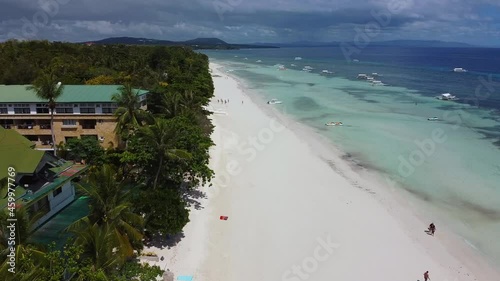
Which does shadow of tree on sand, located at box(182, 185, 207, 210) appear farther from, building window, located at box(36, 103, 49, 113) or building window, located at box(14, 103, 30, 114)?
building window, located at box(14, 103, 30, 114)

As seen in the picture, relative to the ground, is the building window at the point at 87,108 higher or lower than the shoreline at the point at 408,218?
higher

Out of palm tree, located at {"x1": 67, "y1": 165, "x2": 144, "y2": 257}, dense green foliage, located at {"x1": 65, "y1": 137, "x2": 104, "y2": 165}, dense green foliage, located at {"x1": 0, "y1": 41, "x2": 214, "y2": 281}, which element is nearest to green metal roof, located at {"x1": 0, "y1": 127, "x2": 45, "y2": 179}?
dense green foliage, located at {"x1": 0, "y1": 41, "x2": 214, "y2": 281}

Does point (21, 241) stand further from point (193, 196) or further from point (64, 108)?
point (64, 108)

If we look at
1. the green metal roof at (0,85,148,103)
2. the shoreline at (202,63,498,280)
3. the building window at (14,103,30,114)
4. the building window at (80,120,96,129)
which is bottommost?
the shoreline at (202,63,498,280)

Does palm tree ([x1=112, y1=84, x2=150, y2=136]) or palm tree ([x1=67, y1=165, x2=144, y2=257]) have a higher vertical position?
palm tree ([x1=112, y1=84, x2=150, y2=136])

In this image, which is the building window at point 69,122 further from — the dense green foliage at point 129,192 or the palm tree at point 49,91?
the dense green foliage at point 129,192

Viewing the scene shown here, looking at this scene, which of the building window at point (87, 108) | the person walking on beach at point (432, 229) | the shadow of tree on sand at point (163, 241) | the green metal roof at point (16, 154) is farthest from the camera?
the building window at point (87, 108)

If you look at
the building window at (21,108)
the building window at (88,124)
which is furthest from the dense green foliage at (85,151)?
the building window at (21,108)

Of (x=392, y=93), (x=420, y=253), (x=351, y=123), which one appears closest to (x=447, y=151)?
(x=351, y=123)

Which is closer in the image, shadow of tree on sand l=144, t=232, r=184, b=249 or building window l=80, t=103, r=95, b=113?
shadow of tree on sand l=144, t=232, r=184, b=249
